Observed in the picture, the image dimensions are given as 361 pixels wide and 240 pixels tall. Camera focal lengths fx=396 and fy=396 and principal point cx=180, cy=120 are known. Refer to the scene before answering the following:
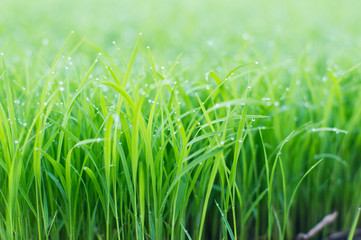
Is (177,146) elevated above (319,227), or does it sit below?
above

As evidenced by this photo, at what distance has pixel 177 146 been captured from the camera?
94cm

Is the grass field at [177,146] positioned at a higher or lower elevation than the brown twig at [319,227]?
higher

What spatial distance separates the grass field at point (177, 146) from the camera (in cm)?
89

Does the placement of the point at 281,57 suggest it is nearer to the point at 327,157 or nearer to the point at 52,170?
the point at 327,157

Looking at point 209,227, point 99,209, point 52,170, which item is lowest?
point 209,227

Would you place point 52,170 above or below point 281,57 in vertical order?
below

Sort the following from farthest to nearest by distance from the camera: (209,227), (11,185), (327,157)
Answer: (327,157)
(209,227)
(11,185)

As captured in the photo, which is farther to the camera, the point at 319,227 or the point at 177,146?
the point at 319,227

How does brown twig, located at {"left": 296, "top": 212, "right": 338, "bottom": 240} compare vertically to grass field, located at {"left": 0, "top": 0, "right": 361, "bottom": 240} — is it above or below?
below

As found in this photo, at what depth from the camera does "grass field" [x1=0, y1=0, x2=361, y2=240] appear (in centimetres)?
89

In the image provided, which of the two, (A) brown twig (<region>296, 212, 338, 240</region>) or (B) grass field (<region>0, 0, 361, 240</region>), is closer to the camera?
(B) grass field (<region>0, 0, 361, 240</region>)

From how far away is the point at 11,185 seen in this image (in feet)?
2.70

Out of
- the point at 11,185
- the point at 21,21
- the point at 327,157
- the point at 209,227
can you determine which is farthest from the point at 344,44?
the point at 21,21

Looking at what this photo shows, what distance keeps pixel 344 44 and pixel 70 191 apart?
1.68 m
